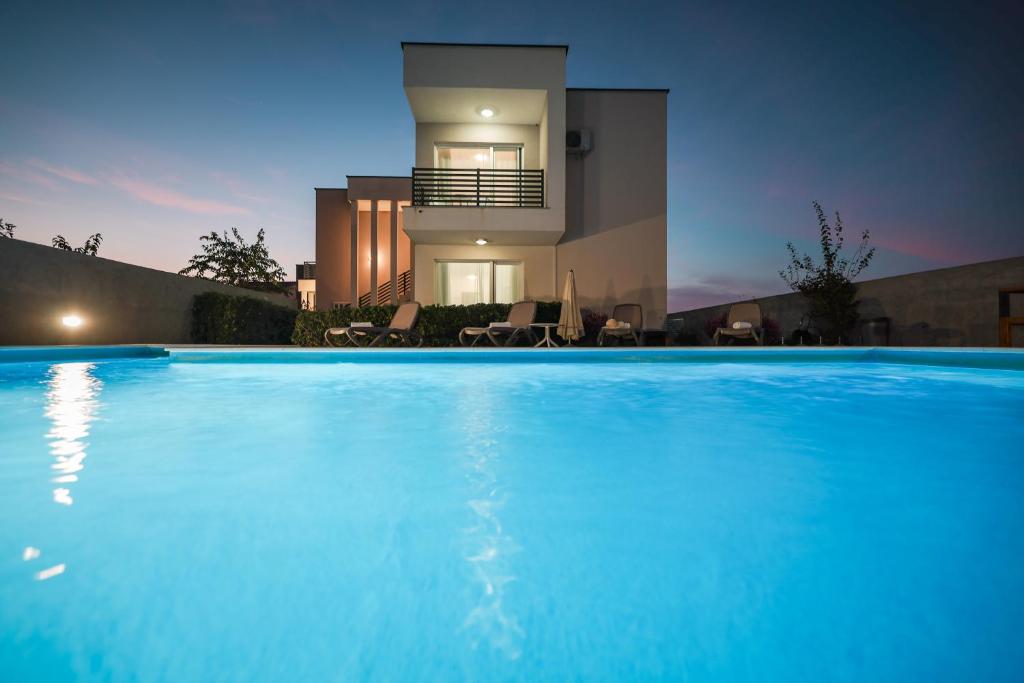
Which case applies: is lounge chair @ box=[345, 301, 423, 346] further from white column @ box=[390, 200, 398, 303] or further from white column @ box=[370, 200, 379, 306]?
white column @ box=[370, 200, 379, 306]

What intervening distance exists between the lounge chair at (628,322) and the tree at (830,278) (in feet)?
12.2

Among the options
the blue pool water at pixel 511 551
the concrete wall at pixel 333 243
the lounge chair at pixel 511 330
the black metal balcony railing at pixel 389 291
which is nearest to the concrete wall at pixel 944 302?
the lounge chair at pixel 511 330

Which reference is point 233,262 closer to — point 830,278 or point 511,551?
point 830,278

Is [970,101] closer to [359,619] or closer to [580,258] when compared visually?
[580,258]

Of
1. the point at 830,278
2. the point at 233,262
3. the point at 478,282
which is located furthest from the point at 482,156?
the point at 233,262

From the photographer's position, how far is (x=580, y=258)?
12742 mm

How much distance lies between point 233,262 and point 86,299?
520 inches

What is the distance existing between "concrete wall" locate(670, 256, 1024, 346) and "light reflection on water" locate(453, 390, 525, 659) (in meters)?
10.6

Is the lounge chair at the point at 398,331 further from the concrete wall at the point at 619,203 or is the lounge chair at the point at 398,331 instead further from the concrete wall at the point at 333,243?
the concrete wall at the point at 333,243

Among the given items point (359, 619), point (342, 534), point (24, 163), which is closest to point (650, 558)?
point (359, 619)

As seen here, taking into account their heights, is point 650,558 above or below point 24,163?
below

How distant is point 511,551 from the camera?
1.47m

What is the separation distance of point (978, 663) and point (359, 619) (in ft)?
4.12

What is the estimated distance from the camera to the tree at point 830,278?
1116cm
